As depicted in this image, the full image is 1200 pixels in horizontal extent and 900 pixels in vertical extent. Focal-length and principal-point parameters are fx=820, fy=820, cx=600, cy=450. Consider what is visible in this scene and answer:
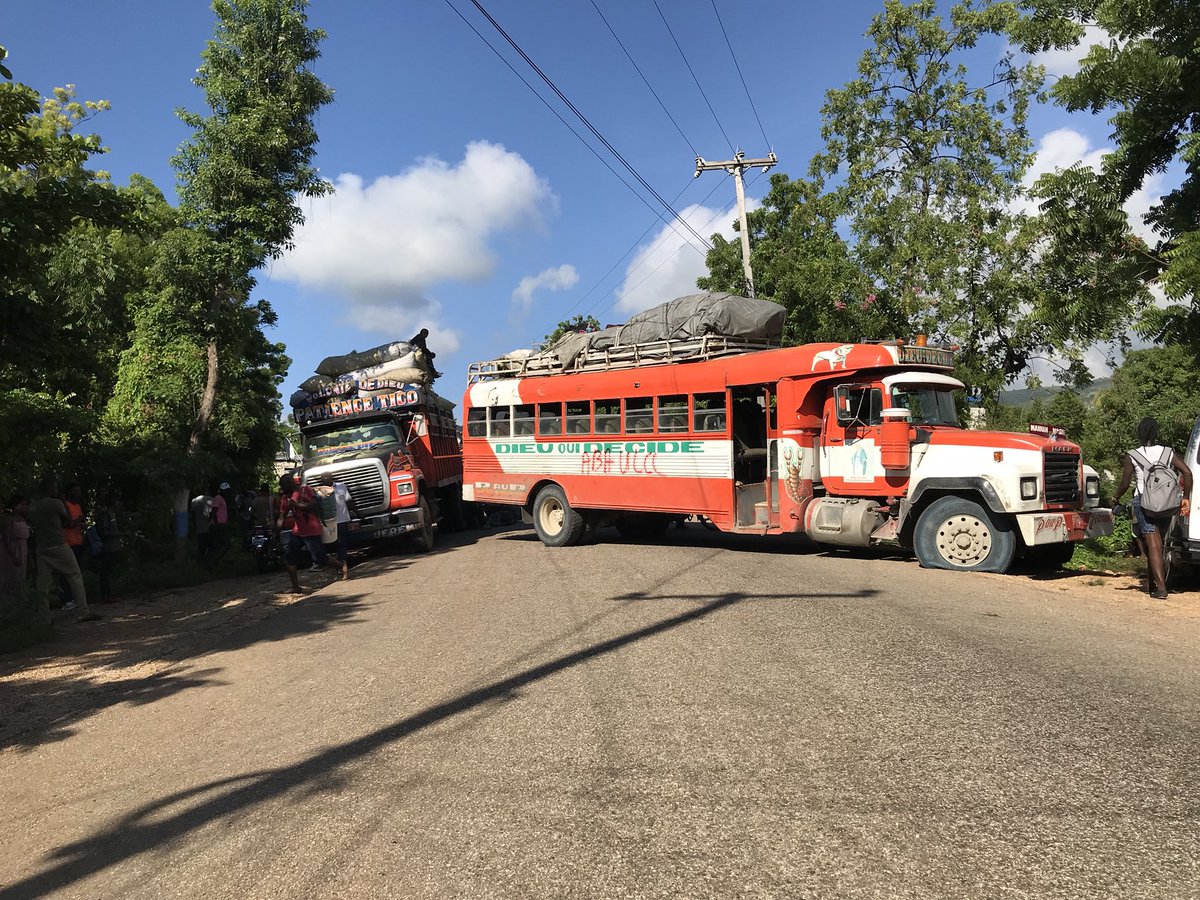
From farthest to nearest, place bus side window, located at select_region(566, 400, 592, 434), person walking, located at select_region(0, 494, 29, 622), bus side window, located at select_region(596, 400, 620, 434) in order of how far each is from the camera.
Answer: bus side window, located at select_region(566, 400, 592, 434) → bus side window, located at select_region(596, 400, 620, 434) → person walking, located at select_region(0, 494, 29, 622)

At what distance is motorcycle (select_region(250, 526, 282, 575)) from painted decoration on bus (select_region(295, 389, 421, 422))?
2.78 m

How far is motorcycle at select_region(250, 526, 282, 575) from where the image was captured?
15.4 m

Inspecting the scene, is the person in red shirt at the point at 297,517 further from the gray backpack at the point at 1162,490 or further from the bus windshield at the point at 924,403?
the gray backpack at the point at 1162,490

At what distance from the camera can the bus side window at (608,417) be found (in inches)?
553

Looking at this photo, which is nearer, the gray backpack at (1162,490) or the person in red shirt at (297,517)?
the gray backpack at (1162,490)

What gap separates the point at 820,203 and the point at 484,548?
11.5m

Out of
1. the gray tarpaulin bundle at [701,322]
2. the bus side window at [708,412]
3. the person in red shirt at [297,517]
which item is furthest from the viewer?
the gray tarpaulin bundle at [701,322]

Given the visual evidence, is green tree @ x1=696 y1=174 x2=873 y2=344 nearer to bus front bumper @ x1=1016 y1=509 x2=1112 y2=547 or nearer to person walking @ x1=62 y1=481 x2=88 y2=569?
bus front bumper @ x1=1016 y1=509 x2=1112 y2=547

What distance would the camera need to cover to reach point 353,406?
1706 cm

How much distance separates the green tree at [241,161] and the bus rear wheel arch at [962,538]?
13245 millimetres

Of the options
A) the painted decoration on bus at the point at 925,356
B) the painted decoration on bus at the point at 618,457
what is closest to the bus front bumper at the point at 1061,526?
the painted decoration on bus at the point at 925,356

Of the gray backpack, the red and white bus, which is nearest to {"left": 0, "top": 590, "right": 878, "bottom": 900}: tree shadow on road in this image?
the red and white bus

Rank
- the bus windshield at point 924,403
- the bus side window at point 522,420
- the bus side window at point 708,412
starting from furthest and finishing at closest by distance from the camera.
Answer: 1. the bus side window at point 522,420
2. the bus side window at point 708,412
3. the bus windshield at point 924,403

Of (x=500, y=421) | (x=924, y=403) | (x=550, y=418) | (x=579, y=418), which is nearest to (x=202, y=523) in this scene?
(x=500, y=421)
